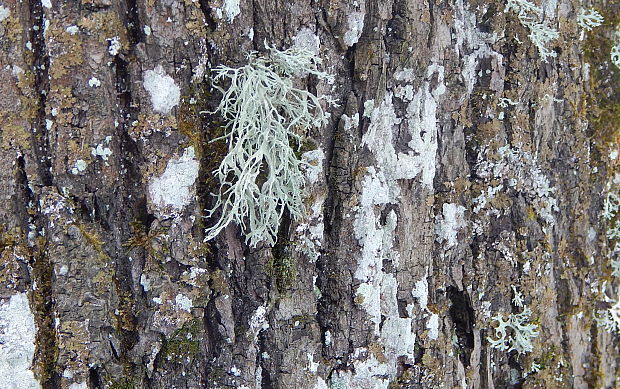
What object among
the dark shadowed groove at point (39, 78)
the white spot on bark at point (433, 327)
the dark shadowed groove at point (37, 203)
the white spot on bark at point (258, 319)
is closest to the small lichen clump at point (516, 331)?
the white spot on bark at point (433, 327)

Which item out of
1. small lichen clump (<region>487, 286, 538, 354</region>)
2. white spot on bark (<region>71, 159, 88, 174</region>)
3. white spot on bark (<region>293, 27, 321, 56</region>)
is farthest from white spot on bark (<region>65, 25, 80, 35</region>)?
small lichen clump (<region>487, 286, 538, 354</region>)

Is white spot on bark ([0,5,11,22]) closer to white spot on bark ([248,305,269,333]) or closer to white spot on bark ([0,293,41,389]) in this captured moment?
white spot on bark ([0,293,41,389])

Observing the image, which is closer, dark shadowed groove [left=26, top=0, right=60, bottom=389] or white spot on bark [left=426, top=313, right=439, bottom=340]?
dark shadowed groove [left=26, top=0, right=60, bottom=389]

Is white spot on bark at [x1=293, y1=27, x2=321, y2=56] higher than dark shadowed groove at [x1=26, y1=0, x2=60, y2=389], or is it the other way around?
white spot on bark at [x1=293, y1=27, x2=321, y2=56]

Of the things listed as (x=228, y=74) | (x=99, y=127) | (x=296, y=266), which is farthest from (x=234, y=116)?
(x=296, y=266)

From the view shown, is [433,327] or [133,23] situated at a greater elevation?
[133,23]

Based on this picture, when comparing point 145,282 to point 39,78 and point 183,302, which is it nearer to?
point 183,302

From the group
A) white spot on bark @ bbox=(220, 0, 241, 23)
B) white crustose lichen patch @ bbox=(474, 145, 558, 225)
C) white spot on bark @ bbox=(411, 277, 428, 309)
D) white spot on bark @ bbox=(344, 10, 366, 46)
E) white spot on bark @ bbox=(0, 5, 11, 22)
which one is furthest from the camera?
white crustose lichen patch @ bbox=(474, 145, 558, 225)

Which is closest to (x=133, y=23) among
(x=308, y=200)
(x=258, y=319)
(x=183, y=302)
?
(x=308, y=200)

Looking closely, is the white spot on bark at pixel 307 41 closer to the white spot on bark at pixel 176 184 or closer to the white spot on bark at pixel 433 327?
the white spot on bark at pixel 176 184
